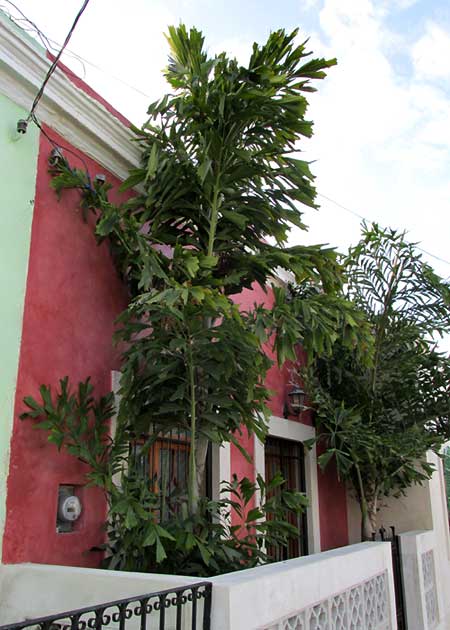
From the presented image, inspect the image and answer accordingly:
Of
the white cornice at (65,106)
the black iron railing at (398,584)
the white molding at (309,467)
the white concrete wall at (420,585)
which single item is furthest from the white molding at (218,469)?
the white cornice at (65,106)

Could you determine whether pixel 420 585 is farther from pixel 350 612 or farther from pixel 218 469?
pixel 350 612

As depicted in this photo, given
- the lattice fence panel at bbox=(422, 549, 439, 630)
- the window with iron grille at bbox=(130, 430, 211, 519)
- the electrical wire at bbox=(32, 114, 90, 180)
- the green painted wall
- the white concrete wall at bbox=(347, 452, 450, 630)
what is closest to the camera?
the green painted wall

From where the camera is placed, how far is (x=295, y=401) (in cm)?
747

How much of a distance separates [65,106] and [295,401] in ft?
14.7

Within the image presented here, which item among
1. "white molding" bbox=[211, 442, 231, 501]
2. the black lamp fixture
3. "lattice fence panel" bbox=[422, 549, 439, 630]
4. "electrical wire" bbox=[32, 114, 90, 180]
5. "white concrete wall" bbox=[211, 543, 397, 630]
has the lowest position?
"lattice fence panel" bbox=[422, 549, 439, 630]

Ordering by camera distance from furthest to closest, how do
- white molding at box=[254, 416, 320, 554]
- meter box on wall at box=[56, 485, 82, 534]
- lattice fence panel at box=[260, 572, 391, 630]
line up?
white molding at box=[254, 416, 320, 554] → meter box on wall at box=[56, 485, 82, 534] → lattice fence panel at box=[260, 572, 391, 630]

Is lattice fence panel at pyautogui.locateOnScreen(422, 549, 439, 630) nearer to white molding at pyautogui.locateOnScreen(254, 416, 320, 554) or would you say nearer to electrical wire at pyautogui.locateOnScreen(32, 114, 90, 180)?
white molding at pyautogui.locateOnScreen(254, 416, 320, 554)

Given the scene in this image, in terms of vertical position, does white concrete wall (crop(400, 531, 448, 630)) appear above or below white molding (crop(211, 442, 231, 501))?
below

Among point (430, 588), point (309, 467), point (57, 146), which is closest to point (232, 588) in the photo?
point (57, 146)

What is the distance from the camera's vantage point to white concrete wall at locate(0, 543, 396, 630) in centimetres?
272

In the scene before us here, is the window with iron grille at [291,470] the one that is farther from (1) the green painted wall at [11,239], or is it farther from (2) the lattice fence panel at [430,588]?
(1) the green painted wall at [11,239]

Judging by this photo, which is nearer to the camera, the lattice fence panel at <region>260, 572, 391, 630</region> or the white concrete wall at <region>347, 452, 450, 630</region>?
the lattice fence panel at <region>260, 572, 391, 630</region>

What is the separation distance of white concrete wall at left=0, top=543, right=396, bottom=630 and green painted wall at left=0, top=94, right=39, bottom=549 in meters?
0.46

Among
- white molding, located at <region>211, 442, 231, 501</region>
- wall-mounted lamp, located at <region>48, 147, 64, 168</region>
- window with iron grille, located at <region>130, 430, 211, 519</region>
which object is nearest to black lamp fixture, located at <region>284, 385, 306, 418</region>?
white molding, located at <region>211, 442, 231, 501</region>
